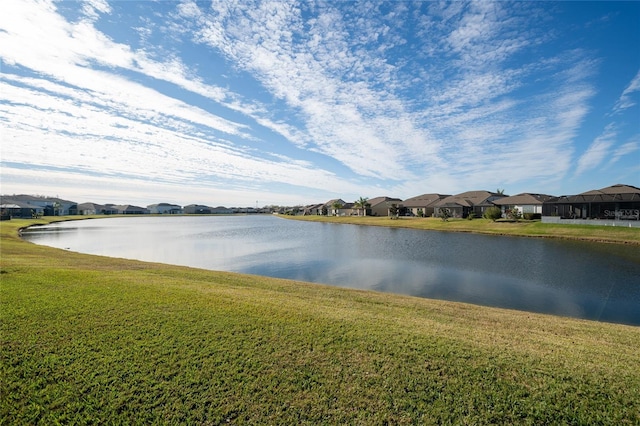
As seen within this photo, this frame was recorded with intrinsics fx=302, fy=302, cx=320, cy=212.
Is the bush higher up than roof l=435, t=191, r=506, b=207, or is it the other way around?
roof l=435, t=191, r=506, b=207

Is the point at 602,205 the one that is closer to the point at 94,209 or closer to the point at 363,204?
the point at 363,204

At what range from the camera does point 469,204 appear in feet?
229

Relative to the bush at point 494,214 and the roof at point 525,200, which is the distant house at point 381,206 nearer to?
the roof at point 525,200

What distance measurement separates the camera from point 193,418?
4750mm

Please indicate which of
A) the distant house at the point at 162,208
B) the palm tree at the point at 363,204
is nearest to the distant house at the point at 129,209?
the distant house at the point at 162,208

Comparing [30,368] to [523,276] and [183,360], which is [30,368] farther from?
[523,276]

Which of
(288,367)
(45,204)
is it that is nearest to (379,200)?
(288,367)

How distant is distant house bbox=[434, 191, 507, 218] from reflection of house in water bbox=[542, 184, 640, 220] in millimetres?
17726

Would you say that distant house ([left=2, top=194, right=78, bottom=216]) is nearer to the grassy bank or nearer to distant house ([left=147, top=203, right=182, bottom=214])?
distant house ([left=147, top=203, right=182, bottom=214])

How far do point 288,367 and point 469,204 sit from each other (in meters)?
73.2

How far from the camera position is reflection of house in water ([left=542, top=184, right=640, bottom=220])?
40.8m

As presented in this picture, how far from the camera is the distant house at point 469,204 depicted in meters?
68.9

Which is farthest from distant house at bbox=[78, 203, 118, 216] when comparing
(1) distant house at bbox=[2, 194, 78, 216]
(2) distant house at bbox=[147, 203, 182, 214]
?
(2) distant house at bbox=[147, 203, 182, 214]

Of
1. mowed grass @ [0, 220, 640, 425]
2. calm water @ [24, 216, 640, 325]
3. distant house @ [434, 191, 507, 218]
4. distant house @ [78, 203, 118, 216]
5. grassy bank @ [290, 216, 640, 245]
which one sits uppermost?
distant house @ [434, 191, 507, 218]
